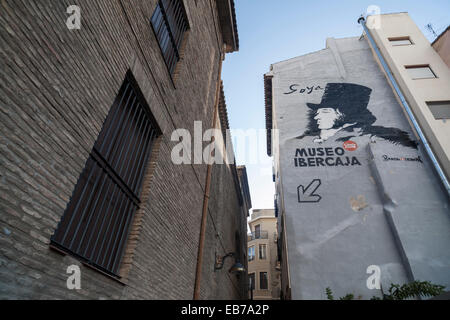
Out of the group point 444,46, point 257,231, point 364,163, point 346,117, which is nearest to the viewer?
point 364,163

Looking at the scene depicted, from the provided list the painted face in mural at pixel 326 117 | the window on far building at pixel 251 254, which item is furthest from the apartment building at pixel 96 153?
the window on far building at pixel 251 254

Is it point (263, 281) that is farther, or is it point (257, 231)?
point (257, 231)

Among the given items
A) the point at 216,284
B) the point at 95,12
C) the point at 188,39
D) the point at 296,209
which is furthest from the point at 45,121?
the point at 296,209

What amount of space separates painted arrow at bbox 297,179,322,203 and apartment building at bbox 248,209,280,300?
15.8m

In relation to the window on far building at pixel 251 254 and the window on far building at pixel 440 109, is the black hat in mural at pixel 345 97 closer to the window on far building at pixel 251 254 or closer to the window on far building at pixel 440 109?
the window on far building at pixel 440 109

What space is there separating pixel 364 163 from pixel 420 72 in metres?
6.10

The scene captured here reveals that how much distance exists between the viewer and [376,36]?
1394 centimetres

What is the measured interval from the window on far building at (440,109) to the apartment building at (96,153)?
35.0 ft

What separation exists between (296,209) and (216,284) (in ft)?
13.0

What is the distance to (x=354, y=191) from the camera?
1002cm

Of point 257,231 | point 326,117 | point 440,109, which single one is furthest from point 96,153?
point 257,231

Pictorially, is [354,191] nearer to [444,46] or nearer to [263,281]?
[444,46]

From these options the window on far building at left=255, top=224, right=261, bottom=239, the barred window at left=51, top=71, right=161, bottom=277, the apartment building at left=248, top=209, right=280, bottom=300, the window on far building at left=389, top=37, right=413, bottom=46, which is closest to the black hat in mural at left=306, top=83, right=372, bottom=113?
the window on far building at left=389, top=37, right=413, bottom=46

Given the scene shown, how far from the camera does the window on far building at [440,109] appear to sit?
433 inches
